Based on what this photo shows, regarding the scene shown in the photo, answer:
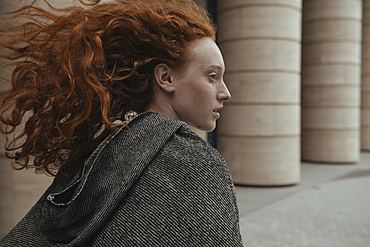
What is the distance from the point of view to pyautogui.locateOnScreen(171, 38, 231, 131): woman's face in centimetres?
125

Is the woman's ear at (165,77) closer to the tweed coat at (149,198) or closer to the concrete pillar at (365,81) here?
the tweed coat at (149,198)

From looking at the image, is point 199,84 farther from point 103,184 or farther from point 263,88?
point 263,88

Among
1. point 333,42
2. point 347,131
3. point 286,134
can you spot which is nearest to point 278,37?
point 286,134

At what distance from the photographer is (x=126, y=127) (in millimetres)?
1121

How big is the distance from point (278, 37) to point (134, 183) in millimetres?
7521

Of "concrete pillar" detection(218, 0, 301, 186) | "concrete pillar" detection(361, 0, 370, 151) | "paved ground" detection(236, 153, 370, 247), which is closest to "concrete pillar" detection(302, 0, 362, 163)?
"paved ground" detection(236, 153, 370, 247)

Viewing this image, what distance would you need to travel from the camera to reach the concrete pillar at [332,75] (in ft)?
37.8

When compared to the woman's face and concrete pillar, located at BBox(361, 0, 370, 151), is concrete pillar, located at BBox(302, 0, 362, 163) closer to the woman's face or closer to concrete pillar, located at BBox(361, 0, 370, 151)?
concrete pillar, located at BBox(361, 0, 370, 151)

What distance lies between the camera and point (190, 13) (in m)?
1.28

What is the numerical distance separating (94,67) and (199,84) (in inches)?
14.6

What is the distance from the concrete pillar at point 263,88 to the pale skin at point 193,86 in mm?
6815

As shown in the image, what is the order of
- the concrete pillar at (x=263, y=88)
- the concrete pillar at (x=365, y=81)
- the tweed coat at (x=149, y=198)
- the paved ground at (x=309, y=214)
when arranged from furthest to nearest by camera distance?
the concrete pillar at (x=365, y=81)
the concrete pillar at (x=263, y=88)
the paved ground at (x=309, y=214)
the tweed coat at (x=149, y=198)

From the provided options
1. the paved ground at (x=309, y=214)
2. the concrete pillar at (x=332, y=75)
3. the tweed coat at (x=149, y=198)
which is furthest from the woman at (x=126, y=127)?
the concrete pillar at (x=332, y=75)

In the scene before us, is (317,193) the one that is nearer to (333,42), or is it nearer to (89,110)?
(333,42)
